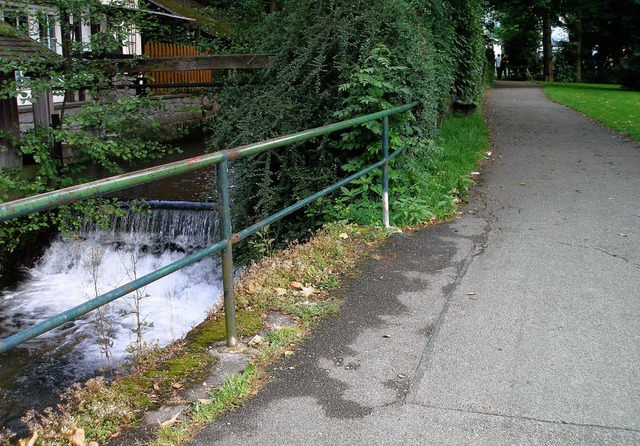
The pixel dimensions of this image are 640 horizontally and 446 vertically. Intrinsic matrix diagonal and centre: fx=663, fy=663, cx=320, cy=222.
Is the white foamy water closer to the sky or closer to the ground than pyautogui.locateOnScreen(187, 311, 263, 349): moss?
closer to the ground

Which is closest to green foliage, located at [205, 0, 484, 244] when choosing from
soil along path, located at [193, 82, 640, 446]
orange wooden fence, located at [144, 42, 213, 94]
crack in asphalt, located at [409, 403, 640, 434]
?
soil along path, located at [193, 82, 640, 446]

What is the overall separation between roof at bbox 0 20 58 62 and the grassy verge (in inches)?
209

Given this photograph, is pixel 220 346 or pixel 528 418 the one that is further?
pixel 220 346

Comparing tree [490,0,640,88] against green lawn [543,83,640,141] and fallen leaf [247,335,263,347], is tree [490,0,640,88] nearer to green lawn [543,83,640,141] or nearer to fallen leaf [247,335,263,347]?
green lawn [543,83,640,141]

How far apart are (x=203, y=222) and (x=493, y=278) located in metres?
6.16

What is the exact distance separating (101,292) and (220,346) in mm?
5966

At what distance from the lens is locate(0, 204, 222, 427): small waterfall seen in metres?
6.61

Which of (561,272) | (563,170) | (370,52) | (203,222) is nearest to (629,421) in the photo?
(561,272)

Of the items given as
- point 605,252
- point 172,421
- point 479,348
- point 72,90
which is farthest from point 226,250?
point 72,90

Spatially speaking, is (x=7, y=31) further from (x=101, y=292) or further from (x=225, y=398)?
(x=225, y=398)

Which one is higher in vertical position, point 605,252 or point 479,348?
point 605,252

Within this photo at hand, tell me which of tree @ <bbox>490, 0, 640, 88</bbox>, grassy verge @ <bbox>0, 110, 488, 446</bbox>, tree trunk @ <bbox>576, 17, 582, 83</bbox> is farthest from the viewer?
tree trunk @ <bbox>576, 17, 582, 83</bbox>

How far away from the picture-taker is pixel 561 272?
5285mm

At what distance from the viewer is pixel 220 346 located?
3.84m
